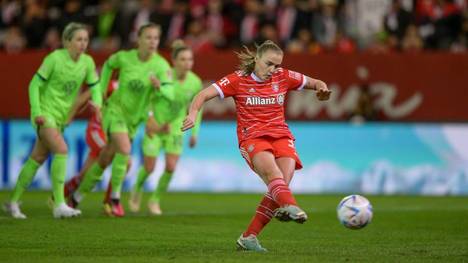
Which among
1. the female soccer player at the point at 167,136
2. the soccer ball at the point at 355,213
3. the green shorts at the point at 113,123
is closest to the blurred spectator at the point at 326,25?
the female soccer player at the point at 167,136

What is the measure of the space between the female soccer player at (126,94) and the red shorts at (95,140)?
77 centimetres

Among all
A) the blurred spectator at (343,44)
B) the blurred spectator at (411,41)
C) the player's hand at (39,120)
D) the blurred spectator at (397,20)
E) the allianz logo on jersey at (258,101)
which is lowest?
the player's hand at (39,120)

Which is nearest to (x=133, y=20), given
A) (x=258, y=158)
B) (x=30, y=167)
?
(x=30, y=167)

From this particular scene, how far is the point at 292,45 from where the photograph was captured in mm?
23094

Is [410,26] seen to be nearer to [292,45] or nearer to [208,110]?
[292,45]

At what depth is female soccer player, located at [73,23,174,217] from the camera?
15.1 metres

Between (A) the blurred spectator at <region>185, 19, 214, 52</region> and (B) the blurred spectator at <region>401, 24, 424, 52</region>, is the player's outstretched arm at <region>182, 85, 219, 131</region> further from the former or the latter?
(B) the blurred spectator at <region>401, 24, 424, 52</region>

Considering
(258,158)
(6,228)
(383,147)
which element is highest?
(383,147)

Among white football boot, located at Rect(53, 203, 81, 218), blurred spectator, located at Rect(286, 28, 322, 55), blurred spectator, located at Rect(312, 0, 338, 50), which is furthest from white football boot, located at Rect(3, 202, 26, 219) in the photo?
blurred spectator, located at Rect(312, 0, 338, 50)

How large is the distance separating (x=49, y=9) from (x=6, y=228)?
12.6 metres

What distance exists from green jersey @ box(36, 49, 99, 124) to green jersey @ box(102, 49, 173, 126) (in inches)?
36.6

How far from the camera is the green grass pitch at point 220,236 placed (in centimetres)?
1041

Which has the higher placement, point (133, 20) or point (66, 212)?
point (133, 20)

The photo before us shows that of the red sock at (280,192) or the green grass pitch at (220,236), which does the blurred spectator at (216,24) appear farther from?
the red sock at (280,192)
